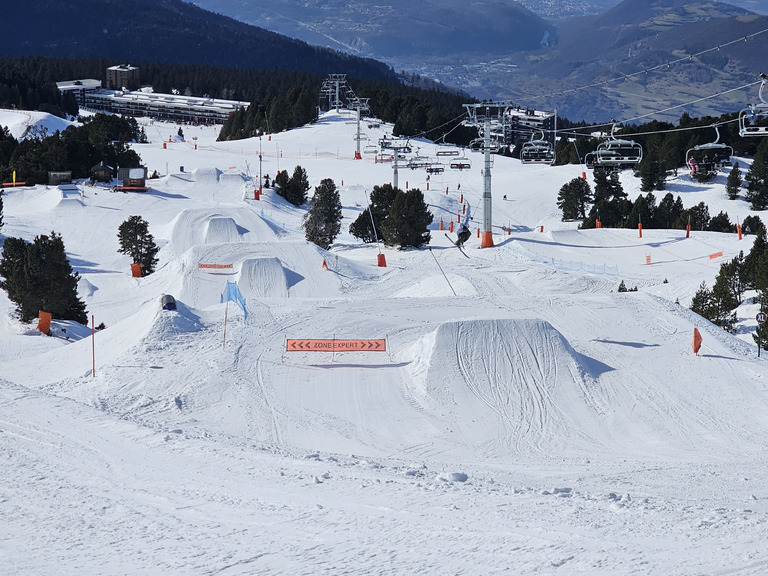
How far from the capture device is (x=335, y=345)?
23641 mm

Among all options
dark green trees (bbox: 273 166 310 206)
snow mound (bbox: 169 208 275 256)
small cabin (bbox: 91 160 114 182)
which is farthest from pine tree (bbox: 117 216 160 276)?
small cabin (bbox: 91 160 114 182)

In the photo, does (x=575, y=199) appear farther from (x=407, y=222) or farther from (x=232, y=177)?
(x=232, y=177)

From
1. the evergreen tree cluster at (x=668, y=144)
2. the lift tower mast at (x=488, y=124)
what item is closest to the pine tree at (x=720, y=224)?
the evergreen tree cluster at (x=668, y=144)

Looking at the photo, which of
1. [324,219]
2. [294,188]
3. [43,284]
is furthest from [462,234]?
[294,188]

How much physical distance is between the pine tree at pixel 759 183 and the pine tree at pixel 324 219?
88.0 ft

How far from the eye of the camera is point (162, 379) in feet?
70.3

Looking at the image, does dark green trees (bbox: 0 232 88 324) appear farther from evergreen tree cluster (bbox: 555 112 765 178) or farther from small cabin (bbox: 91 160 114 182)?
evergreen tree cluster (bbox: 555 112 765 178)

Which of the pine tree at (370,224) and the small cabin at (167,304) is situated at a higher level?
the pine tree at (370,224)

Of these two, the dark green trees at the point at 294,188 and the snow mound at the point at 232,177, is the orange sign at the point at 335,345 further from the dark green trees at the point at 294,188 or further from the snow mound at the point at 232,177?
the snow mound at the point at 232,177

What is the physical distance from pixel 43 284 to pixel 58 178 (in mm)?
32623

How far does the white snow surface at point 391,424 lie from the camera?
11.5 m

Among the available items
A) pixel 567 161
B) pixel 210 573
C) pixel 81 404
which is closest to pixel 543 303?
pixel 81 404

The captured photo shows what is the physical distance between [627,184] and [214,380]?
48.3 meters

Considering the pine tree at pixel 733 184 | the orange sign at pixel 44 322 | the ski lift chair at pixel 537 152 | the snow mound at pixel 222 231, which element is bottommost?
the orange sign at pixel 44 322
